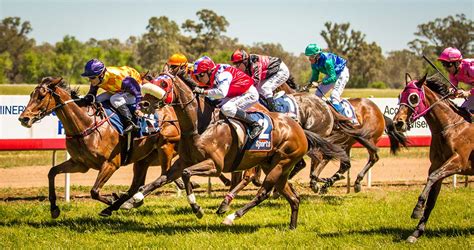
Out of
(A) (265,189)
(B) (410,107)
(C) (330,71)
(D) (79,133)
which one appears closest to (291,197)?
(A) (265,189)

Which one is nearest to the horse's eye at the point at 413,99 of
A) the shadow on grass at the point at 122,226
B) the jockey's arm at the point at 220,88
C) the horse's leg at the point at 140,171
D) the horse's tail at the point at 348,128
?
the jockey's arm at the point at 220,88

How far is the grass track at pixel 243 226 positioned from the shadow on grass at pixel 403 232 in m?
0.01

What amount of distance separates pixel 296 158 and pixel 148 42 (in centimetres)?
6532

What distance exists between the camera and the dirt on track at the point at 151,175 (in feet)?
44.0

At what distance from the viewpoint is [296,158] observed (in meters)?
8.76

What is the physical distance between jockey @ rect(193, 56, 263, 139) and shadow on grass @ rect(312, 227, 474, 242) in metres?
1.54

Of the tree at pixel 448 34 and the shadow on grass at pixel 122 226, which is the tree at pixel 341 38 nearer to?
the tree at pixel 448 34

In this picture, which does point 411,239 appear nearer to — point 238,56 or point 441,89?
point 441,89

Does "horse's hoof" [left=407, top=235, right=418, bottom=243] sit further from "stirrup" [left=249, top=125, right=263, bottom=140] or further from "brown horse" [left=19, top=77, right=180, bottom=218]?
"brown horse" [left=19, top=77, right=180, bottom=218]

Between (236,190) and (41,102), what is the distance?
264 centimetres

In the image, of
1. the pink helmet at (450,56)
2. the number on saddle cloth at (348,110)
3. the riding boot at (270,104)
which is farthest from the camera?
the number on saddle cloth at (348,110)

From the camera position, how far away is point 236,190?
8.96 metres

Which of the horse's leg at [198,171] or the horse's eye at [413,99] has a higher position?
the horse's eye at [413,99]

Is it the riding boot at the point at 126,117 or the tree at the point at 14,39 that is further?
the tree at the point at 14,39
